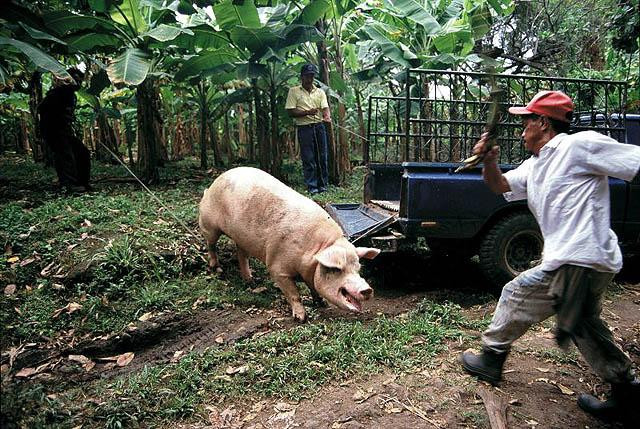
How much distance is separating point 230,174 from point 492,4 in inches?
256

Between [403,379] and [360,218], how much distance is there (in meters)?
2.58

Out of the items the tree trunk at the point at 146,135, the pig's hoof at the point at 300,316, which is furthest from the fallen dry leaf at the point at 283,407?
the tree trunk at the point at 146,135

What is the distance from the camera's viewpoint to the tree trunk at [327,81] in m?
9.49

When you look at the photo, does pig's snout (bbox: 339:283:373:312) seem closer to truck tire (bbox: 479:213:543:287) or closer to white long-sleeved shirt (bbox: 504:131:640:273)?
truck tire (bbox: 479:213:543:287)

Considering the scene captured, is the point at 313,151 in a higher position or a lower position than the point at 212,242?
higher

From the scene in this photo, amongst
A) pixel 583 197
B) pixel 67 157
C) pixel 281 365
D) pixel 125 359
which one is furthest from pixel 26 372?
pixel 67 157

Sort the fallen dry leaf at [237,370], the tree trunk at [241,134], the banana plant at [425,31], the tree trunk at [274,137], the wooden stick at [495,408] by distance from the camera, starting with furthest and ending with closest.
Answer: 1. the tree trunk at [241,134]
2. the tree trunk at [274,137]
3. the banana plant at [425,31]
4. the fallen dry leaf at [237,370]
5. the wooden stick at [495,408]

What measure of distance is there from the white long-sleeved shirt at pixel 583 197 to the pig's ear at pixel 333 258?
5.89 ft

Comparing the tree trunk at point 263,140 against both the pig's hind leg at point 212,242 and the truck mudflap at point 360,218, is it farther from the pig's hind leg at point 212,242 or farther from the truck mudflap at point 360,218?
the pig's hind leg at point 212,242

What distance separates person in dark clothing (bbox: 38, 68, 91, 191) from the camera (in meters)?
7.87

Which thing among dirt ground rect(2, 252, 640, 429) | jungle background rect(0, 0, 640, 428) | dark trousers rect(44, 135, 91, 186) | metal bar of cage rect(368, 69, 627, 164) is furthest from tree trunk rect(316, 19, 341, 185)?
dirt ground rect(2, 252, 640, 429)

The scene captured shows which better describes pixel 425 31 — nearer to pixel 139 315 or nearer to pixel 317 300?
pixel 317 300

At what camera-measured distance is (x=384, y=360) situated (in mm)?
3576

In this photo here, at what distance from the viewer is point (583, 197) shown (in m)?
2.68
